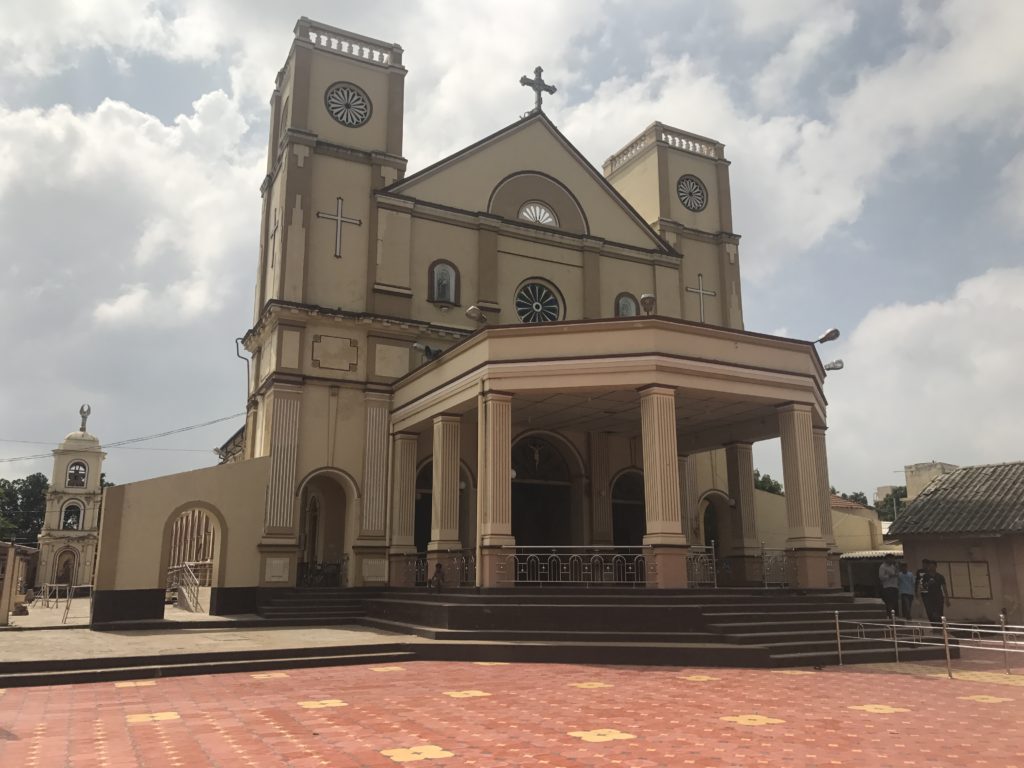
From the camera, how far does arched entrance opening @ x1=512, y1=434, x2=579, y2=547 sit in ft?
73.7

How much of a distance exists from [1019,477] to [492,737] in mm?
18970

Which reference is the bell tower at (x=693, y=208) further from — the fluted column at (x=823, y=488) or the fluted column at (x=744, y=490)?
the fluted column at (x=823, y=488)

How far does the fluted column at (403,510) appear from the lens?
20.4 meters

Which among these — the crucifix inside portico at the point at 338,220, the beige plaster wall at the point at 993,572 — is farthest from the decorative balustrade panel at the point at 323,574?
the beige plaster wall at the point at 993,572

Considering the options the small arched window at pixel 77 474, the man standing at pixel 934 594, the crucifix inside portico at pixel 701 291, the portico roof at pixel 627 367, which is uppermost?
the crucifix inside portico at pixel 701 291

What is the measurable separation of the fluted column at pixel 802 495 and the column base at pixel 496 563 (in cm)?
597

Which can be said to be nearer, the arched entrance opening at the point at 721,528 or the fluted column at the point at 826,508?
the fluted column at the point at 826,508

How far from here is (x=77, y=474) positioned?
2176 inches

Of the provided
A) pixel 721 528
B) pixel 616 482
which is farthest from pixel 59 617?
pixel 721 528

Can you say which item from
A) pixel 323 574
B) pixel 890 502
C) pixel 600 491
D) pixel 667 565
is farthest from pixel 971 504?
pixel 890 502

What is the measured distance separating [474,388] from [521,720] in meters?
9.50

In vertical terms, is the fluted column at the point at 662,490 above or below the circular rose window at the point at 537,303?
below

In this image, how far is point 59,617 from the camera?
73.3 ft

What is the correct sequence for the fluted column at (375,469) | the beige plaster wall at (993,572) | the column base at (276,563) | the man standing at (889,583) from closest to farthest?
the man standing at (889,583)
the beige plaster wall at (993,572)
the column base at (276,563)
the fluted column at (375,469)
